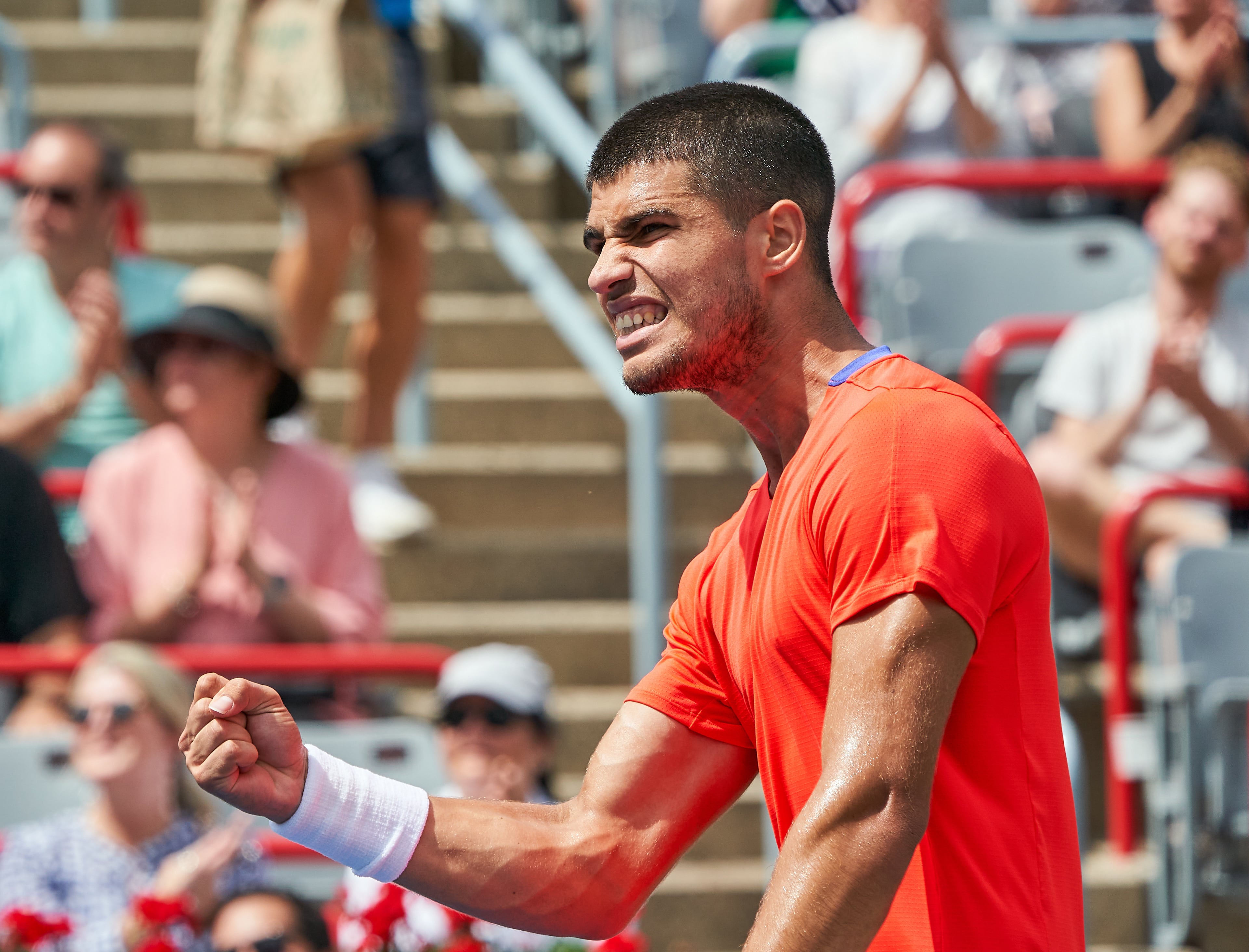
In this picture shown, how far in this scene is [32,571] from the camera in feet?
15.5

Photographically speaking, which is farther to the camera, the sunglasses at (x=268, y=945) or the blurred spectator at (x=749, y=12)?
the blurred spectator at (x=749, y=12)

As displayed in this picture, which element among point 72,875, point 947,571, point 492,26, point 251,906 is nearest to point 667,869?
point 947,571

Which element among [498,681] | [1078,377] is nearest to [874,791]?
[498,681]

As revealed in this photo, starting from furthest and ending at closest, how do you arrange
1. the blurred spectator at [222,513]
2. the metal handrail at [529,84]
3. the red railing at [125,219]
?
the red railing at [125,219] → the metal handrail at [529,84] → the blurred spectator at [222,513]

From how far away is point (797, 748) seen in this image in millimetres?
2162

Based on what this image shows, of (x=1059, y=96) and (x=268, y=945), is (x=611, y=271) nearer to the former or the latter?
(x=268, y=945)

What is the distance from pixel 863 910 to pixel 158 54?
6.86m

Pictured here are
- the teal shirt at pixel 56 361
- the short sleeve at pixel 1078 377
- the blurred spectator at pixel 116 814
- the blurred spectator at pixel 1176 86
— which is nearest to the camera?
the blurred spectator at pixel 116 814

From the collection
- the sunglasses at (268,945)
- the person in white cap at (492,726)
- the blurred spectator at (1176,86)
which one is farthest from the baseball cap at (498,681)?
the blurred spectator at (1176,86)

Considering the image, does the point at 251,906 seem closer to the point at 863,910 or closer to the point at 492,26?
the point at 863,910

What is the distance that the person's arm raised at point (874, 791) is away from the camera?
1906 mm

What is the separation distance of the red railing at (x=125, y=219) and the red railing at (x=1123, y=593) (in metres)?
3.13

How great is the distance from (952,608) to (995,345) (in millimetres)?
3300

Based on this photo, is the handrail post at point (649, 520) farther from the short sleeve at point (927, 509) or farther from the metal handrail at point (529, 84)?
the short sleeve at point (927, 509)
